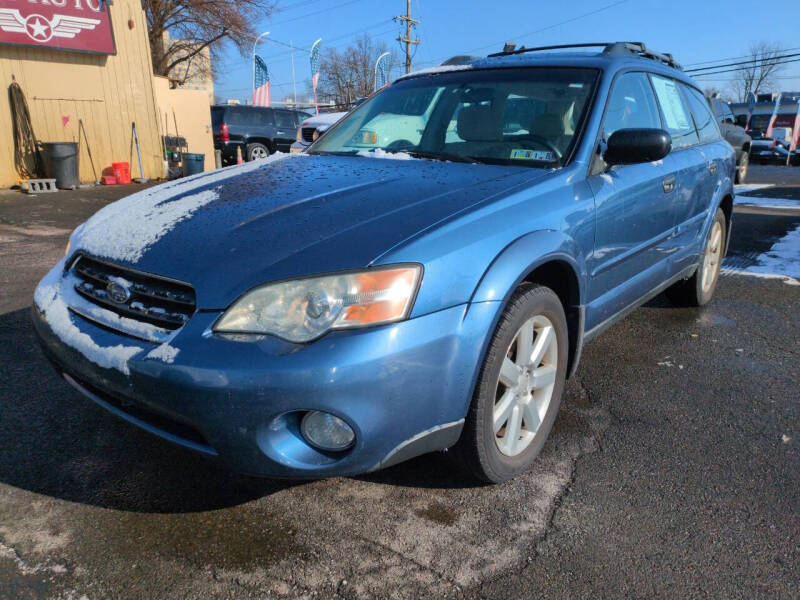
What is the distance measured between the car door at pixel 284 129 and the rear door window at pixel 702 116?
1552 centimetres

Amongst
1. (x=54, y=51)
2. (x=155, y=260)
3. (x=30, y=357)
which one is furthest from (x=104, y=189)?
(x=155, y=260)

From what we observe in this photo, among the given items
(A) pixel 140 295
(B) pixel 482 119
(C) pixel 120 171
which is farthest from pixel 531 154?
(C) pixel 120 171

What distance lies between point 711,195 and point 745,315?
1.01 metres

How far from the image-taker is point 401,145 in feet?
10.2

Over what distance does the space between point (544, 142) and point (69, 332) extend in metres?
2.11

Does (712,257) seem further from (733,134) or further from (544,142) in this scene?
(733,134)

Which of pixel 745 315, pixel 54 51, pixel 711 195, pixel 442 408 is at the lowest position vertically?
pixel 745 315

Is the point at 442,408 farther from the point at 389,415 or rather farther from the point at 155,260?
the point at 155,260

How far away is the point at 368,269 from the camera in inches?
69.9

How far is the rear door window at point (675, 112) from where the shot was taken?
138 inches

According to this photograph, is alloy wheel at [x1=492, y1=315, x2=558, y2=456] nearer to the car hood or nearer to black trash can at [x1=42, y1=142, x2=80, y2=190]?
the car hood

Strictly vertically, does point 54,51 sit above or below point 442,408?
above

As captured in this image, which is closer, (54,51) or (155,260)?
(155,260)

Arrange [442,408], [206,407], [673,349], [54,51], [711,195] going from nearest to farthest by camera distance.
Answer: [206,407] → [442,408] → [673,349] → [711,195] → [54,51]
